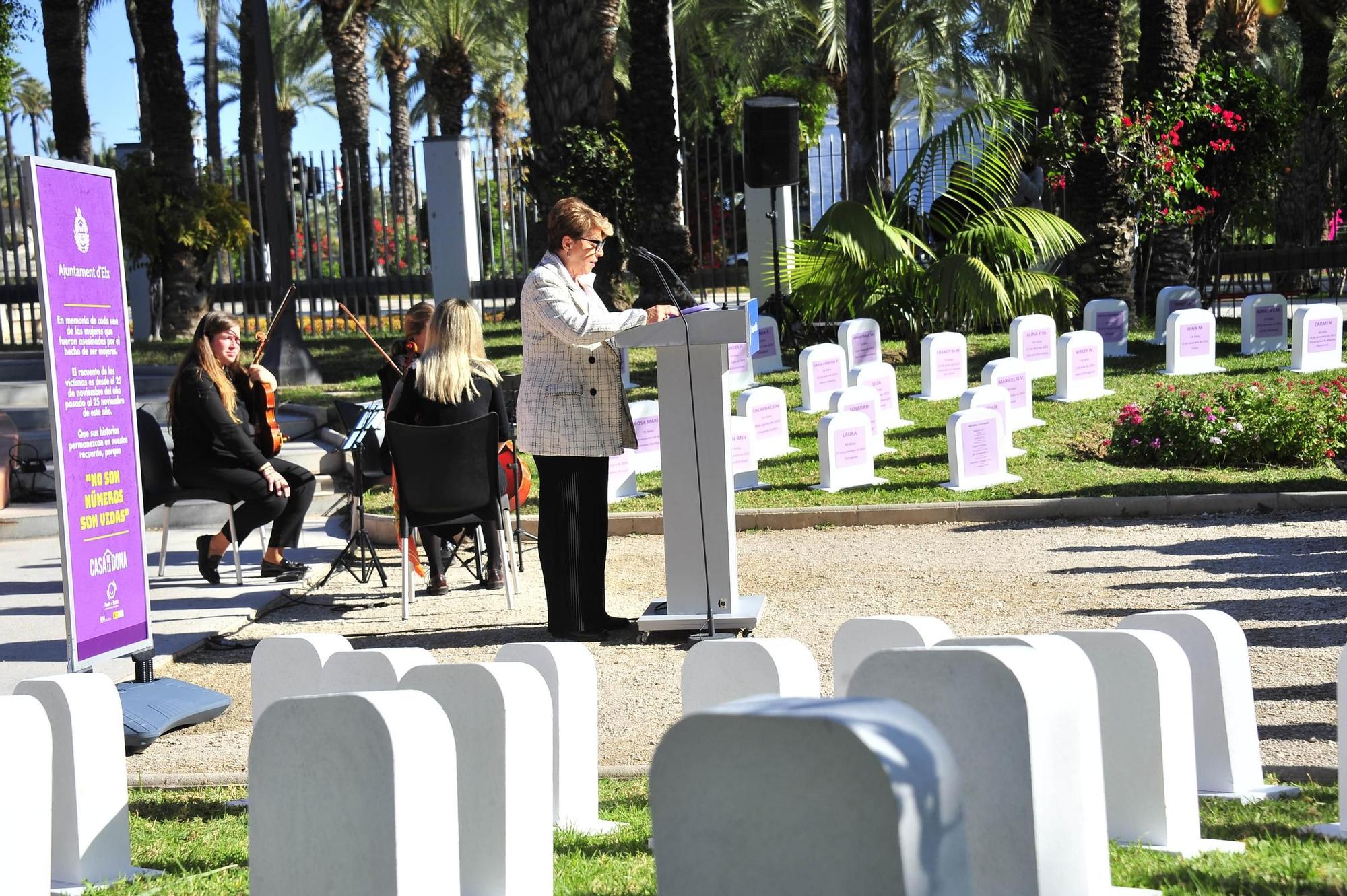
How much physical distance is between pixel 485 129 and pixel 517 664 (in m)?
59.9

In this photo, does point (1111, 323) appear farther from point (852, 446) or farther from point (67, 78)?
point (67, 78)

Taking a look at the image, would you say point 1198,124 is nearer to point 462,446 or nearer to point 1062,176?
point 1062,176

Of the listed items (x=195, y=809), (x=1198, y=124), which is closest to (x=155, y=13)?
(x=1198, y=124)

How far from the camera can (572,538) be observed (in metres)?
6.95

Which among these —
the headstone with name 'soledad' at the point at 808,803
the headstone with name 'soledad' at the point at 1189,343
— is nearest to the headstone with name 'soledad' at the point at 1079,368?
the headstone with name 'soledad' at the point at 1189,343

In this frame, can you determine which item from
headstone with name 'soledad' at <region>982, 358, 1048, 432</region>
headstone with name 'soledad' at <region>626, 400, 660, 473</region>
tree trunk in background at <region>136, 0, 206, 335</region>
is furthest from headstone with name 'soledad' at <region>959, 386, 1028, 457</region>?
tree trunk in background at <region>136, 0, 206, 335</region>

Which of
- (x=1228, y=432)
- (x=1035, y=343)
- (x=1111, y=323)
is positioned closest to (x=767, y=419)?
(x=1228, y=432)

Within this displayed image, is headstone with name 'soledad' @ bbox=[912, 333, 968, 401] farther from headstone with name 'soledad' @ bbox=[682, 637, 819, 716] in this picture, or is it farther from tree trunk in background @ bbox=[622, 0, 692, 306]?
headstone with name 'soledad' @ bbox=[682, 637, 819, 716]

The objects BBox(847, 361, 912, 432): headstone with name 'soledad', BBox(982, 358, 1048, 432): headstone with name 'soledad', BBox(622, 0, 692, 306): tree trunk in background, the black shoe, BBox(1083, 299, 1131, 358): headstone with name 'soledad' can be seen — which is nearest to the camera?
the black shoe

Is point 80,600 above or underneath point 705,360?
underneath

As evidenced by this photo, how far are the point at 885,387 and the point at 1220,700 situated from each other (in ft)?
28.8

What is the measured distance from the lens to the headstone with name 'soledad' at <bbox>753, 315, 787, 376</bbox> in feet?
53.2

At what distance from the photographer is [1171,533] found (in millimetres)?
9117

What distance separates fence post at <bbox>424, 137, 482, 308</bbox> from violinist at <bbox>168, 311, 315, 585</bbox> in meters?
11.3
